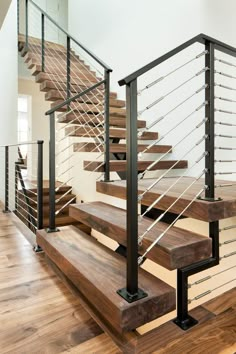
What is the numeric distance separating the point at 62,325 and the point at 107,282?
30cm

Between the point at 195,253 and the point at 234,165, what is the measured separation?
1.48 metres

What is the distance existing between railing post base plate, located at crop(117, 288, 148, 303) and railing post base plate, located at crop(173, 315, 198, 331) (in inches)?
9.7

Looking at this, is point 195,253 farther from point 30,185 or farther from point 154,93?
point 30,185

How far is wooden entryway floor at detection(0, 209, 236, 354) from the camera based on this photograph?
1.16 meters

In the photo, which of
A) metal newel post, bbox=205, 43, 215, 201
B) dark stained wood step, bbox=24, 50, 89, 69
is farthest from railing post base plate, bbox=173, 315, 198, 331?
dark stained wood step, bbox=24, 50, 89, 69

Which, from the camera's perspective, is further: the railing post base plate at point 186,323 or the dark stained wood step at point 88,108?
the dark stained wood step at point 88,108

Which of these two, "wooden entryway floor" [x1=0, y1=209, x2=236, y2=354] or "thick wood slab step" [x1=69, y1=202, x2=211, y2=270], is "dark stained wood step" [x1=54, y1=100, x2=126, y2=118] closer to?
"thick wood slab step" [x1=69, y1=202, x2=211, y2=270]

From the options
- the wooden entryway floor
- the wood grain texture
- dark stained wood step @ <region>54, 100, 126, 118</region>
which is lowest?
the wooden entryway floor

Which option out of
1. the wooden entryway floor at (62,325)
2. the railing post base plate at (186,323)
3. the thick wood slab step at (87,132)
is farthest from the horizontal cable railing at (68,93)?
the railing post base plate at (186,323)

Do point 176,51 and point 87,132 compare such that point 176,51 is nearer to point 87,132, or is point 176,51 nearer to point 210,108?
point 210,108

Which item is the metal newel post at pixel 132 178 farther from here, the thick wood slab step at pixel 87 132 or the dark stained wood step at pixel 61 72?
the dark stained wood step at pixel 61 72

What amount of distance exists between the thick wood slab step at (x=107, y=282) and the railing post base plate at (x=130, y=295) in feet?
0.06

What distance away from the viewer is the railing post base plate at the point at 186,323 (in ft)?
4.16

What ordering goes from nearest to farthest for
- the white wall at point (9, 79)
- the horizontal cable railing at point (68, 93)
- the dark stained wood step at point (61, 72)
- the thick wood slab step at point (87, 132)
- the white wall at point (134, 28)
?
the horizontal cable railing at point (68, 93)
the thick wood slab step at point (87, 132)
the white wall at point (134, 28)
the dark stained wood step at point (61, 72)
the white wall at point (9, 79)
